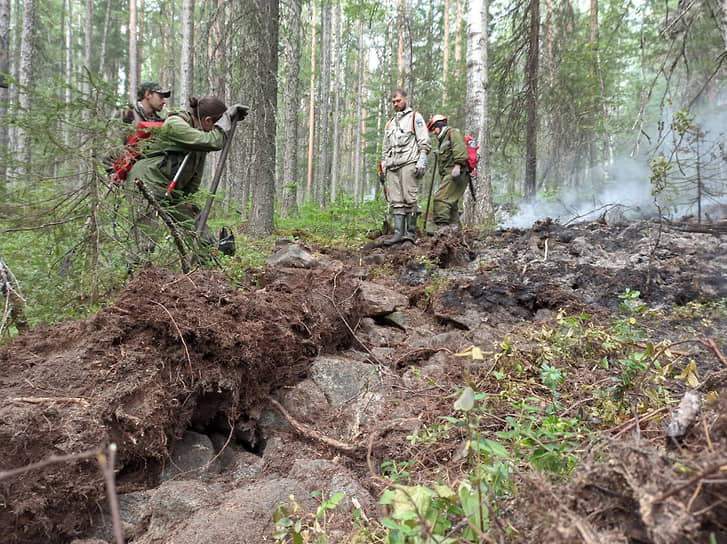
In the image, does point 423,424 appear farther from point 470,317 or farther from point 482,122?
point 482,122

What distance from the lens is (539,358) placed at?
2.78 meters

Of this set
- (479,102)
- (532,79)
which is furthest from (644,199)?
(479,102)

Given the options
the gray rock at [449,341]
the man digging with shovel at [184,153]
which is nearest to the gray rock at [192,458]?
the man digging with shovel at [184,153]

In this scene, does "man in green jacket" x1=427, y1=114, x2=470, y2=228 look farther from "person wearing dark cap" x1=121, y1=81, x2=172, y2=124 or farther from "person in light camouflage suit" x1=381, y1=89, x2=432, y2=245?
"person wearing dark cap" x1=121, y1=81, x2=172, y2=124

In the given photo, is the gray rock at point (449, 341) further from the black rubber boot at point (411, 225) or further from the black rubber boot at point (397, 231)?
the black rubber boot at point (411, 225)

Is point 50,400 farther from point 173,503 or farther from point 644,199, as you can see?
A: point 644,199

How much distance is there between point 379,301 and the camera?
4.29 meters

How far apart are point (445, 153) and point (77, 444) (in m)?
7.46

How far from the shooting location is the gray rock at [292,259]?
5.15m

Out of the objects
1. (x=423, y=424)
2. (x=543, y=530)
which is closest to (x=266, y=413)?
(x=423, y=424)

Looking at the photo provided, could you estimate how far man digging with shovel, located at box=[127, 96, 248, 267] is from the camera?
157 inches

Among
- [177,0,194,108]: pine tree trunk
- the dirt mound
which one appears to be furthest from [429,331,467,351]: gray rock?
[177,0,194,108]: pine tree trunk

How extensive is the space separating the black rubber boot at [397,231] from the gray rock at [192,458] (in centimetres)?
502

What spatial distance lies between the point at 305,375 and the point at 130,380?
1131 millimetres
